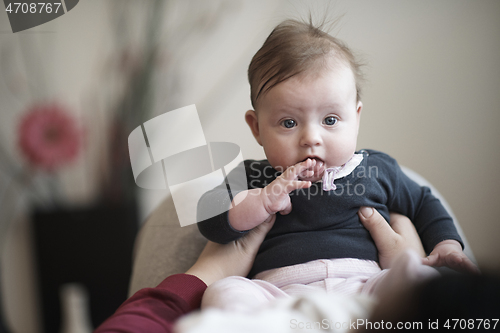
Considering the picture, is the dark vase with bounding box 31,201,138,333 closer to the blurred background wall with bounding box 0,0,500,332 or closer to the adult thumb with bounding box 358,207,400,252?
the blurred background wall with bounding box 0,0,500,332

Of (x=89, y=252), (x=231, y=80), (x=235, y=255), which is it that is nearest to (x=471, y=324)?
(x=235, y=255)

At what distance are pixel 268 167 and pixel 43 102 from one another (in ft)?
4.19

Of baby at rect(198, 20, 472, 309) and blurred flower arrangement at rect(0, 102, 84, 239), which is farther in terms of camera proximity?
blurred flower arrangement at rect(0, 102, 84, 239)

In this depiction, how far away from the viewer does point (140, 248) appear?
3.35 feet

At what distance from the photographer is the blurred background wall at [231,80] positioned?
1.37 meters

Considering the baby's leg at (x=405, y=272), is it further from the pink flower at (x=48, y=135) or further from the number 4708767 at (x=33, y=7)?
the number 4708767 at (x=33, y=7)

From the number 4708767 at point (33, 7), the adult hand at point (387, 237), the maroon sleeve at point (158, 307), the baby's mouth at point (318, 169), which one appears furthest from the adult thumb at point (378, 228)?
the number 4708767 at point (33, 7)

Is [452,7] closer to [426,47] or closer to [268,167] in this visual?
[426,47]

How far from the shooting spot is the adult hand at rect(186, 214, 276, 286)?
2.58 ft

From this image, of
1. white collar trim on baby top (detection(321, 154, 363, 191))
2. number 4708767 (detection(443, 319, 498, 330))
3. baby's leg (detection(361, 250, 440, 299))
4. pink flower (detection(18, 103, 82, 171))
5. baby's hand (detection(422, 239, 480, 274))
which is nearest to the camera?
number 4708767 (detection(443, 319, 498, 330))

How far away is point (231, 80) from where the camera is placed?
159 cm

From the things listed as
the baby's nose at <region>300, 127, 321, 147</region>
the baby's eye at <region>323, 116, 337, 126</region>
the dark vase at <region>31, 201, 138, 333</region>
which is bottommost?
the dark vase at <region>31, 201, 138, 333</region>

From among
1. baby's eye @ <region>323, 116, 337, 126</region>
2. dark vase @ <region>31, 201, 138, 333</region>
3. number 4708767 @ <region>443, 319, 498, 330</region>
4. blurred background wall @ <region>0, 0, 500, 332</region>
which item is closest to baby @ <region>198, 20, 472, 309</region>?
baby's eye @ <region>323, 116, 337, 126</region>

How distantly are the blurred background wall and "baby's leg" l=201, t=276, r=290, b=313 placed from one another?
0.86 m
